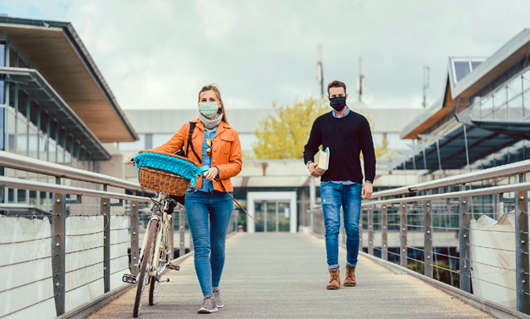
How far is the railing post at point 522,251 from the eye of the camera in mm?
4676

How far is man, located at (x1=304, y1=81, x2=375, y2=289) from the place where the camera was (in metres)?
6.84

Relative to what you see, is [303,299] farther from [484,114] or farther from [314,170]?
[484,114]

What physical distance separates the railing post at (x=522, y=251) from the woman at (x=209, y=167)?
192cm

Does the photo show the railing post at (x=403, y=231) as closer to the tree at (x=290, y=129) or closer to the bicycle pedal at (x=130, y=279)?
the bicycle pedal at (x=130, y=279)

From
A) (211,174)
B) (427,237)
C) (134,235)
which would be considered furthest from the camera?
(427,237)

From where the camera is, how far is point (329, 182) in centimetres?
688

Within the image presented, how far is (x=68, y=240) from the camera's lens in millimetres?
5090

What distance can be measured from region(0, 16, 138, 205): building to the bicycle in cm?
982

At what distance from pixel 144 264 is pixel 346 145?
2529 mm

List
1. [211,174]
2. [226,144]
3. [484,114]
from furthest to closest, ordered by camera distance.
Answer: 1. [484,114]
2. [226,144]
3. [211,174]

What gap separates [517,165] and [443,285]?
2.34m

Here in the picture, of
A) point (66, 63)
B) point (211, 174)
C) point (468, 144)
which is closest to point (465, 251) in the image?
point (211, 174)

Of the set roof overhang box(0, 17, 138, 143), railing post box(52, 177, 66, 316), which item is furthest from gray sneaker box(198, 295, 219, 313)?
roof overhang box(0, 17, 138, 143)

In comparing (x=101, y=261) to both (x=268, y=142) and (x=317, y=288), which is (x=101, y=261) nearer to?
(x=317, y=288)
